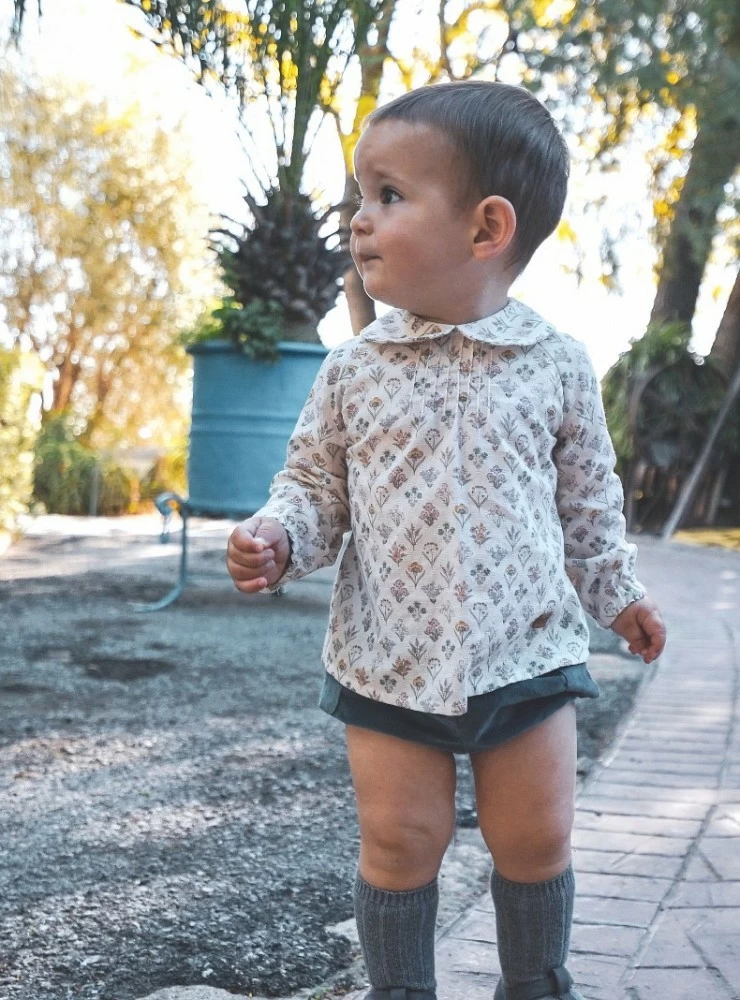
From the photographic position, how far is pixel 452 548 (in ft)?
4.95

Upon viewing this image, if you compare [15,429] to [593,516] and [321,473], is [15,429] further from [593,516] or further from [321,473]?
[593,516]

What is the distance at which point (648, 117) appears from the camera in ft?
34.4

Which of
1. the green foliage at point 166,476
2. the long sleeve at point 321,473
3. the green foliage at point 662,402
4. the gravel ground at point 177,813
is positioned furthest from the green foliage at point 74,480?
the long sleeve at point 321,473

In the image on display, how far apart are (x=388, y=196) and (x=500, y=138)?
17 centimetres

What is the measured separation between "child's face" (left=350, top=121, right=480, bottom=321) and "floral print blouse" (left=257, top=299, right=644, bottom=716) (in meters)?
0.07

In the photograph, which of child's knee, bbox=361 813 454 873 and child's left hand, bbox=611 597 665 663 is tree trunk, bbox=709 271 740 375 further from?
child's knee, bbox=361 813 454 873

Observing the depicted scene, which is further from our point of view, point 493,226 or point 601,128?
point 601,128

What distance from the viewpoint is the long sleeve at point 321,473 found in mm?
→ 1641

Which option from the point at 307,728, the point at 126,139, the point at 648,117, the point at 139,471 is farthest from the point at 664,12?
the point at 126,139

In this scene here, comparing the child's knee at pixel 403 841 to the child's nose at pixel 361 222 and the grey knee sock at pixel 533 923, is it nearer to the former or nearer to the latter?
the grey knee sock at pixel 533 923

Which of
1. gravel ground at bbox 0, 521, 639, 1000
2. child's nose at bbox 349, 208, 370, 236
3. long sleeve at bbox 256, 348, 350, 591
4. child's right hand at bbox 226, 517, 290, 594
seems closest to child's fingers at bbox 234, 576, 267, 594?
child's right hand at bbox 226, 517, 290, 594

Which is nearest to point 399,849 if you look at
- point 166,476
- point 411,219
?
point 411,219

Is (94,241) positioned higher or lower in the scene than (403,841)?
higher

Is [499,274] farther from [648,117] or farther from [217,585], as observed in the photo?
[648,117]
